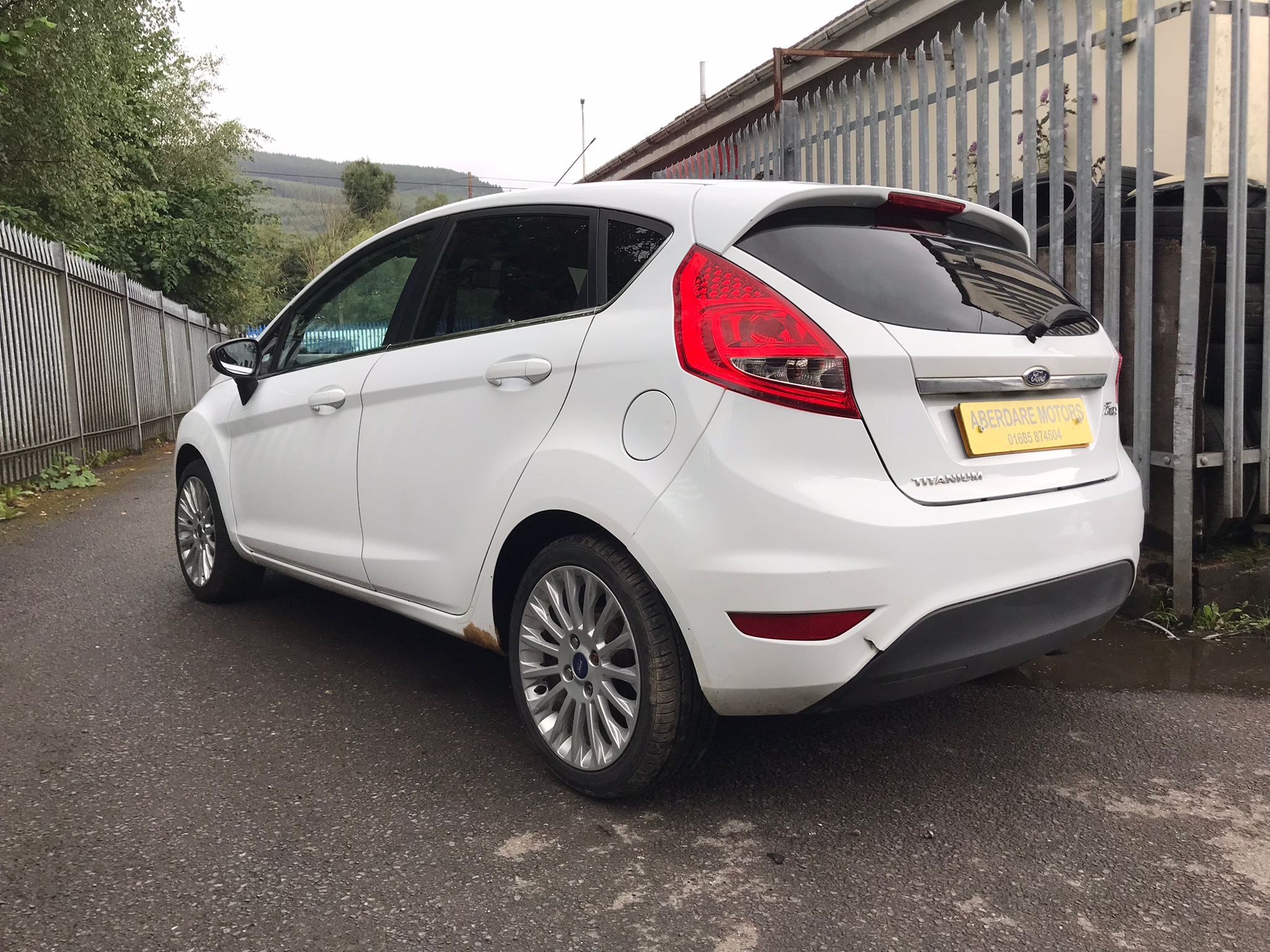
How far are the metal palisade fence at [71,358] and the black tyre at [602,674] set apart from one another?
24.5 ft

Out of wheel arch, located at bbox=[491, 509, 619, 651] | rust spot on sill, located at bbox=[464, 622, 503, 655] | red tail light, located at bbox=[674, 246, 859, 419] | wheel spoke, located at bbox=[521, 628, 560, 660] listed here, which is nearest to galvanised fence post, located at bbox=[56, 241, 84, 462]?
rust spot on sill, located at bbox=[464, 622, 503, 655]

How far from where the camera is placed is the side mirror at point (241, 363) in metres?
4.40

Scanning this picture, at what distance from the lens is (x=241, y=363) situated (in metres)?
4.45

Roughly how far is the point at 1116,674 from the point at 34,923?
3.38m

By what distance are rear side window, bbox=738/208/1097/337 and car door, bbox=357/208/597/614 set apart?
57 cm

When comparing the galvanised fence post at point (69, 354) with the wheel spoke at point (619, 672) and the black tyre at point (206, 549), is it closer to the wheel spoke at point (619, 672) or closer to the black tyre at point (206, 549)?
the black tyre at point (206, 549)

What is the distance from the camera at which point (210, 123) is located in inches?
1438

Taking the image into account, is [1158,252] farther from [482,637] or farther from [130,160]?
[130,160]

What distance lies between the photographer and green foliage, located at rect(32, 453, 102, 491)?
30.1ft

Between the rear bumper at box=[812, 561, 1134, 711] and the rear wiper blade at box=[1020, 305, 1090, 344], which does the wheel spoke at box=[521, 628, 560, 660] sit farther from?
the rear wiper blade at box=[1020, 305, 1090, 344]

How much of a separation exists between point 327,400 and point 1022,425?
7.82 ft

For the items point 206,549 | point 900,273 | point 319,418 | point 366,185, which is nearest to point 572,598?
point 900,273

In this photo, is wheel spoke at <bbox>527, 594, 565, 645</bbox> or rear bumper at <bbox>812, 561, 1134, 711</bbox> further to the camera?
wheel spoke at <bbox>527, 594, 565, 645</bbox>

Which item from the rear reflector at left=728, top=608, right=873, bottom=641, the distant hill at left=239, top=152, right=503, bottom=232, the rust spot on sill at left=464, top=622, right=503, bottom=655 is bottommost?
the rust spot on sill at left=464, top=622, right=503, bottom=655
